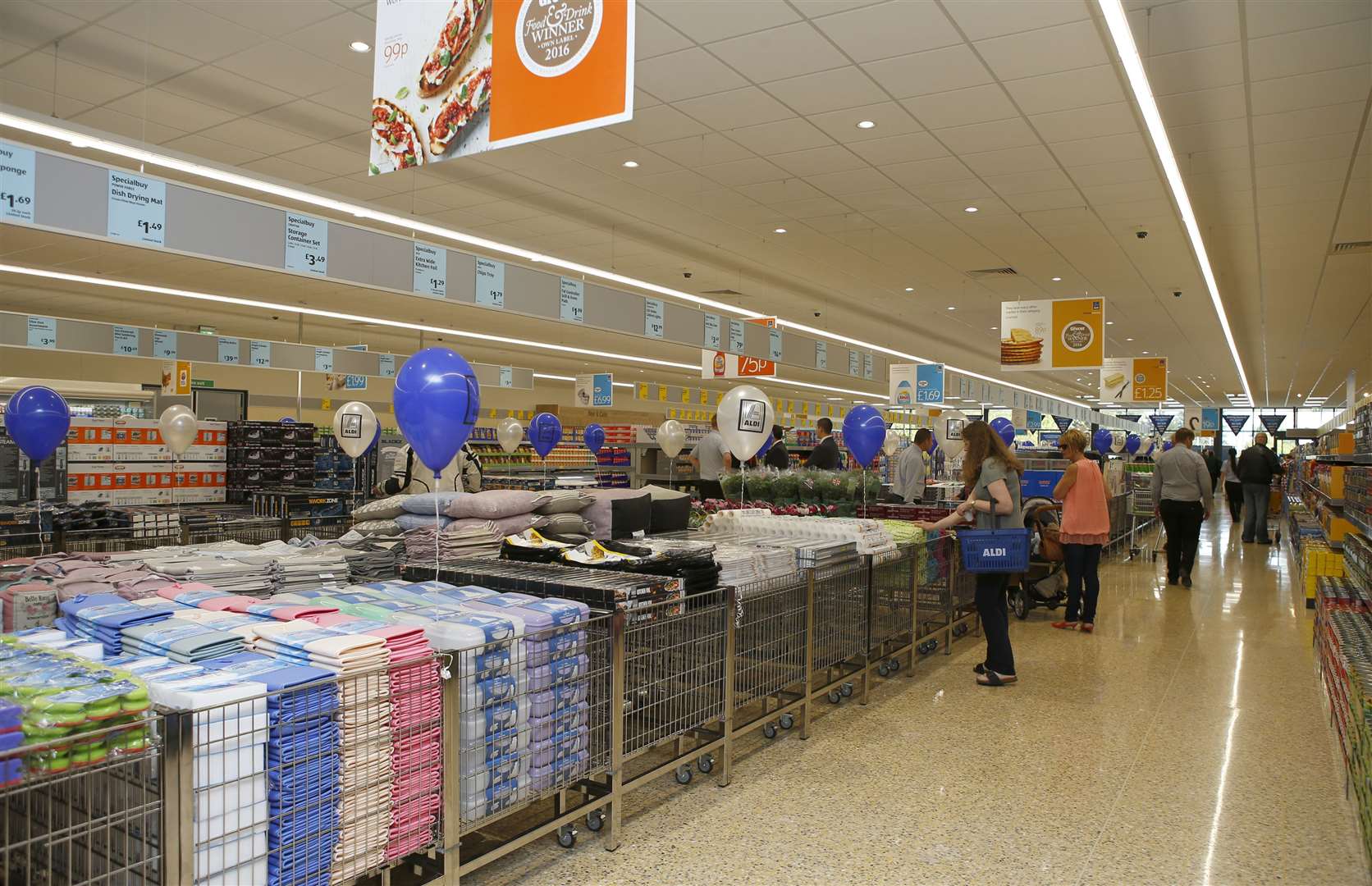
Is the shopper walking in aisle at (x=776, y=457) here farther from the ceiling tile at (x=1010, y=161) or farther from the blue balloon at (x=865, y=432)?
the ceiling tile at (x=1010, y=161)

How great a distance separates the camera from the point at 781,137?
677cm

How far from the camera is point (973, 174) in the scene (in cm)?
755

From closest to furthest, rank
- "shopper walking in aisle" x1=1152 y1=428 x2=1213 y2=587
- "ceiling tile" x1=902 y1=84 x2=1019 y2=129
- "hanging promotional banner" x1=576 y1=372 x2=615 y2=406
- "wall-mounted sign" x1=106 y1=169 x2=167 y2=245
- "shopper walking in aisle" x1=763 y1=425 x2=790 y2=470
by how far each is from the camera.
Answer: "wall-mounted sign" x1=106 y1=169 x2=167 y2=245 → "ceiling tile" x1=902 y1=84 x2=1019 y2=129 → "shopper walking in aisle" x1=1152 y1=428 x2=1213 y2=587 → "shopper walking in aisle" x1=763 y1=425 x2=790 y2=470 → "hanging promotional banner" x1=576 y1=372 x2=615 y2=406

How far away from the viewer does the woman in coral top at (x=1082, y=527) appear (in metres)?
7.18

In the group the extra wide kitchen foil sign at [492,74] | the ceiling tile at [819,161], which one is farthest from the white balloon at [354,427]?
the extra wide kitchen foil sign at [492,74]

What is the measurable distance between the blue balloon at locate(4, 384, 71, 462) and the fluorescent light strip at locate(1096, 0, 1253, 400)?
258 inches

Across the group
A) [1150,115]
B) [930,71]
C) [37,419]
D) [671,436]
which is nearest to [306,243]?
[37,419]

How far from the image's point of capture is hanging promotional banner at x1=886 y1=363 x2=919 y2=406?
15.7 metres

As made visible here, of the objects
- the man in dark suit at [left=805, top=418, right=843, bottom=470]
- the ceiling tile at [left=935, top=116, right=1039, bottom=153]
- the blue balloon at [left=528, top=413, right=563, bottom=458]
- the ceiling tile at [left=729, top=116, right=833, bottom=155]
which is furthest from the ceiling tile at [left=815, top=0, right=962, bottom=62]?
the blue balloon at [left=528, top=413, right=563, bottom=458]

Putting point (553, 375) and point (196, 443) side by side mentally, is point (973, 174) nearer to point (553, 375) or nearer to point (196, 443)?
point (196, 443)

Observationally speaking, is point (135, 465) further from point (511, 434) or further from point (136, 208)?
point (511, 434)

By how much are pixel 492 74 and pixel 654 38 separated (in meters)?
2.37

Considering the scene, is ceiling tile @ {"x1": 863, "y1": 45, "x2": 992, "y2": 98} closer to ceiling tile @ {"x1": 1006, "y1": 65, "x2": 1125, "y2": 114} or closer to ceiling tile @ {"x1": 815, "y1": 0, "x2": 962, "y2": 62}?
ceiling tile @ {"x1": 815, "y1": 0, "x2": 962, "y2": 62}

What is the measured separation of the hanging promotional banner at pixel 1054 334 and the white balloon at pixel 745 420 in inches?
261
